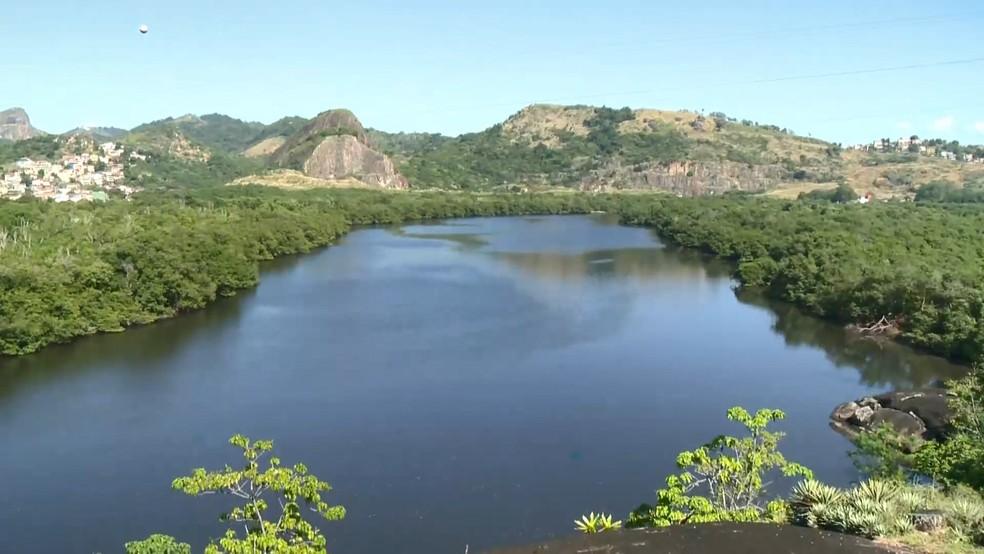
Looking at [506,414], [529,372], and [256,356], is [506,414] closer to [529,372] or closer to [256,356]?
[529,372]

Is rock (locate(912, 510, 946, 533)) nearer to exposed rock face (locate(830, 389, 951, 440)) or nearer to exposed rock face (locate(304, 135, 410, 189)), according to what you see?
exposed rock face (locate(830, 389, 951, 440))

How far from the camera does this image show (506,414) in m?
25.7

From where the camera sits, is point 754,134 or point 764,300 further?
point 754,134

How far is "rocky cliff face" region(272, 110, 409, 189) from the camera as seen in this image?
443 ft

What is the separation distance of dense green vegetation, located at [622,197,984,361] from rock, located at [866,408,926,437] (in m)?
9.19

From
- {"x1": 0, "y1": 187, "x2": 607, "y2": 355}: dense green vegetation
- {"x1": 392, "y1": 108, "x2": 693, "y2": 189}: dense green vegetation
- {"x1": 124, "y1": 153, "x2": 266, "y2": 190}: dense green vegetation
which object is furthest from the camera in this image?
{"x1": 392, "y1": 108, "x2": 693, "y2": 189}: dense green vegetation

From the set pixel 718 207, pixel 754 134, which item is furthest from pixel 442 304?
pixel 754 134

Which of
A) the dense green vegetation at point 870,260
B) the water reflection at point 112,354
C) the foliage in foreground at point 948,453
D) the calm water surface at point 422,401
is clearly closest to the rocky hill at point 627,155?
the dense green vegetation at point 870,260

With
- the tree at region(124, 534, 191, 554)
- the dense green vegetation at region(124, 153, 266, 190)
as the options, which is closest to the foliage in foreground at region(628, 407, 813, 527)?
the tree at region(124, 534, 191, 554)

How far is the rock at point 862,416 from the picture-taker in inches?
1001

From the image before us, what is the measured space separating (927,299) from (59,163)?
12703 cm

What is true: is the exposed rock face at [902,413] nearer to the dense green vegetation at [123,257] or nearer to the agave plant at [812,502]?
the agave plant at [812,502]

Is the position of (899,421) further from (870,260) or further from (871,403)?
(870,260)

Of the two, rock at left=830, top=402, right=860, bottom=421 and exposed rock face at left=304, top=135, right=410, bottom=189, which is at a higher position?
exposed rock face at left=304, top=135, right=410, bottom=189
